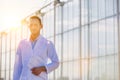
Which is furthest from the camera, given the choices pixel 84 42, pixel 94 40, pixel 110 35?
pixel 84 42

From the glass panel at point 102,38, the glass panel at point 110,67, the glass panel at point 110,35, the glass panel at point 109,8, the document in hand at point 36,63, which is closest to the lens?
the document in hand at point 36,63

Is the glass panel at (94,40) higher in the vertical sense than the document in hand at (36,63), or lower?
higher

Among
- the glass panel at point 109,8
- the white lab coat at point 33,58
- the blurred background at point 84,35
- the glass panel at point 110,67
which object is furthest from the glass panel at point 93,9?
the white lab coat at point 33,58

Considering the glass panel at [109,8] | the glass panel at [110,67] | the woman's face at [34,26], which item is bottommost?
the glass panel at [110,67]

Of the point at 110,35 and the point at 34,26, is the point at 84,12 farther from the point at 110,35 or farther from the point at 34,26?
the point at 34,26

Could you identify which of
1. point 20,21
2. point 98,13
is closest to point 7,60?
point 20,21

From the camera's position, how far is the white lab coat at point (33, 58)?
12.6ft

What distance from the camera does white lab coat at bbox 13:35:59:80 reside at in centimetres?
385

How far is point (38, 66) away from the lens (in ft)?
12.6

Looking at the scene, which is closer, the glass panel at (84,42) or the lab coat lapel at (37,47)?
the lab coat lapel at (37,47)

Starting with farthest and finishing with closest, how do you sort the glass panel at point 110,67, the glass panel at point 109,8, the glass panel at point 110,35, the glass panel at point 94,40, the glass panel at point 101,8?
the glass panel at point 94,40, the glass panel at point 101,8, the glass panel at point 109,8, the glass panel at point 110,35, the glass panel at point 110,67

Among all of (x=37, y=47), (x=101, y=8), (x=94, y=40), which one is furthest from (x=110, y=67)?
(x=37, y=47)

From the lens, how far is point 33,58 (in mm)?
3867

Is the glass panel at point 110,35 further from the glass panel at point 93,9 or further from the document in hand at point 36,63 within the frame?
the document in hand at point 36,63
